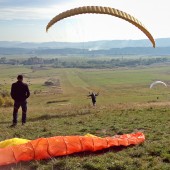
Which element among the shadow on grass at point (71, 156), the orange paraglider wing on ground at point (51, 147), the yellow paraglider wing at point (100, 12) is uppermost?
the yellow paraglider wing at point (100, 12)

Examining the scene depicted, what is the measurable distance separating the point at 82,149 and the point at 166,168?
2.29 meters

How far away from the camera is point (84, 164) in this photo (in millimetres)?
8234

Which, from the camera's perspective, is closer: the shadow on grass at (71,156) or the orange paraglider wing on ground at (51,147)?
the shadow on grass at (71,156)

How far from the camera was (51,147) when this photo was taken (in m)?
8.84

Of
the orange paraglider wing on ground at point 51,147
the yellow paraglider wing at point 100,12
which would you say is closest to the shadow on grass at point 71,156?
the orange paraglider wing on ground at point 51,147

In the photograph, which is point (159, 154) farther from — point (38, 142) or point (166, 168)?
point (38, 142)

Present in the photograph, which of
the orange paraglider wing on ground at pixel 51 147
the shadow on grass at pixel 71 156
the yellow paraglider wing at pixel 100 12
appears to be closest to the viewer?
the shadow on grass at pixel 71 156

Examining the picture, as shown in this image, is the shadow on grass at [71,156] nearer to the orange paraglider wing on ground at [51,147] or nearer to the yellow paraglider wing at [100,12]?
the orange paraglider wing on ground at [51,147]

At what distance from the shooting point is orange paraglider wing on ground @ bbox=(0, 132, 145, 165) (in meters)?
8.29

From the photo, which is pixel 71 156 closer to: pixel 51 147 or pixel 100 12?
pixel 51 147

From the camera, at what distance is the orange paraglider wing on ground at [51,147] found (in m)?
8.29

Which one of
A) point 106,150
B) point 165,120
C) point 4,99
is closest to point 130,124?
point 165,120

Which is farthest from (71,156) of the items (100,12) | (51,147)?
(100,12)

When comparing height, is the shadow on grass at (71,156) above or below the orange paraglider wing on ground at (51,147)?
below
